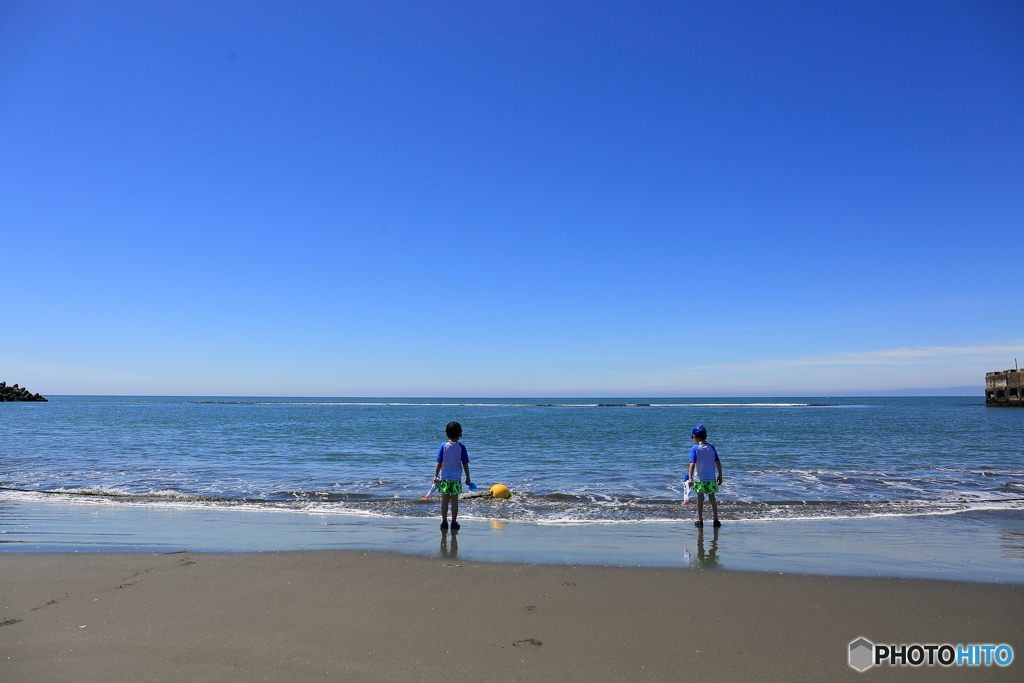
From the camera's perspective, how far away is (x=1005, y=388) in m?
72.7

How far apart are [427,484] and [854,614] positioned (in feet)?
37.8

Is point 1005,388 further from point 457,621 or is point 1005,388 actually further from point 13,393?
point 13,393

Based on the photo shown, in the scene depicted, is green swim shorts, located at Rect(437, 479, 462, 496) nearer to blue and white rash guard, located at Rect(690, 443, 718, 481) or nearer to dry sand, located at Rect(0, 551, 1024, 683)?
dry sand, located at Rect(0, 551, 1024, 683)

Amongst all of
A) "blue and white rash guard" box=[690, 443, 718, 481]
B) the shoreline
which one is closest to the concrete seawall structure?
the shoreline

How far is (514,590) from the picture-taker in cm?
604

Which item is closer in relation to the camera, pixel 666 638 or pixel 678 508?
pixel 666 638

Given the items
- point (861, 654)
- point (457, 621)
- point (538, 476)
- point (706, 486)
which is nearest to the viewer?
point (861, 654)

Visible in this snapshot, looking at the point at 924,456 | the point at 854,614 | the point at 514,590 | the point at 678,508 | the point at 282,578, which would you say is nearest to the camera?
the point at 854,614

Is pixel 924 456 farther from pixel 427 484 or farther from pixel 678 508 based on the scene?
pixel 427 484

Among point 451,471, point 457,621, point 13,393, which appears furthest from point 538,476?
point 13,393

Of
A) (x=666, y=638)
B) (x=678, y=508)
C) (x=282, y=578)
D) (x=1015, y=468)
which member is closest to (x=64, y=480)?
(x=282, y=578)

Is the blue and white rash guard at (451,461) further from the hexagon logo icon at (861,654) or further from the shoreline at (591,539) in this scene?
the hexagon logo icon at (861,654)

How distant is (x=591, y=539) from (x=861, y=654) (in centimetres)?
451

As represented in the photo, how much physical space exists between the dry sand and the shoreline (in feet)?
2.20
